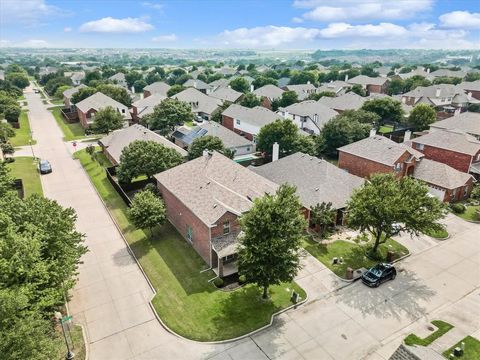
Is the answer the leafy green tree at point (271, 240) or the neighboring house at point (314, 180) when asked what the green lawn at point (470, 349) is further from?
the neighboring house at point (314, 180)

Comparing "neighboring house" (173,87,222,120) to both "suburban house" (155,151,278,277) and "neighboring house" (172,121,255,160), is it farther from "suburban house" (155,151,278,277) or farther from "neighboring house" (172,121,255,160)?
"suburban house" (155,151,278,277)

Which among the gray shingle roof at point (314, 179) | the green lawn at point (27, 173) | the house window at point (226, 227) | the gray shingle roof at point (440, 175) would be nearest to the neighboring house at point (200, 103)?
the green lawn at point (27, 173)

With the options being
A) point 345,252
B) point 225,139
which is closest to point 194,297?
point 345,252

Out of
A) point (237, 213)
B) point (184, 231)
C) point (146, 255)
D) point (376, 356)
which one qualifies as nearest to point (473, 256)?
point (376, 356)

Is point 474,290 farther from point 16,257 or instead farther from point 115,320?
point 16,257

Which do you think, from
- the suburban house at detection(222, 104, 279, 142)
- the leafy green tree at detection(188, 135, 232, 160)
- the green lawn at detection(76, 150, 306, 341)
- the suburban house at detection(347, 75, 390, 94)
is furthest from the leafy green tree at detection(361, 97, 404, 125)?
the suburban house at detection(347, 75, 390, 94)

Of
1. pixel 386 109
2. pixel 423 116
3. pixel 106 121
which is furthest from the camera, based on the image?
pixel 386 109

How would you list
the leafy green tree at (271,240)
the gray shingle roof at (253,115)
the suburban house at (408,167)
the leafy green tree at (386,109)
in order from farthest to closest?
the leafy green tree at (386,109) < the gray shingle roof at (253,115) < the suburban house at (408,167) < the leafy green tree at (271,240)

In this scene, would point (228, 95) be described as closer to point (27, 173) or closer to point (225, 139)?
point (225, 139)
